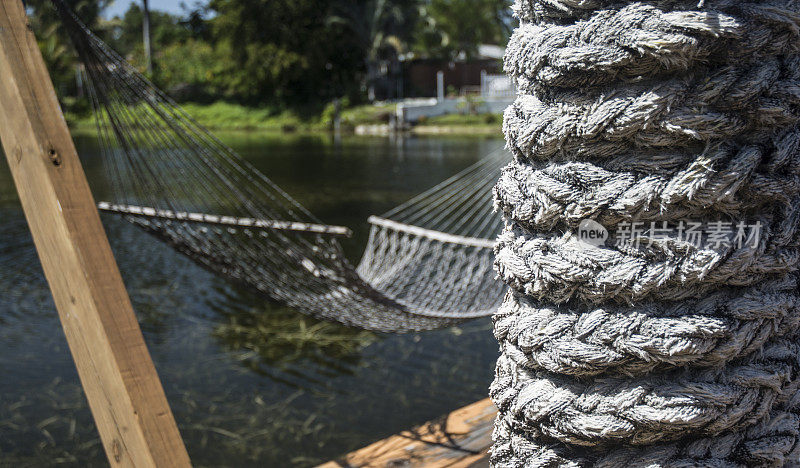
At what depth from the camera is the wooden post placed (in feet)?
2.68

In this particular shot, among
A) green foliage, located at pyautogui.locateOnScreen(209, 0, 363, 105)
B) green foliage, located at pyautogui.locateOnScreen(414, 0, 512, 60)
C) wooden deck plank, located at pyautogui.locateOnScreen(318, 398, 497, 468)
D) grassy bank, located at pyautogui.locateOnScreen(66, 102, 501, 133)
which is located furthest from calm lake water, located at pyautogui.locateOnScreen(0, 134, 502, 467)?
green foliage, located at pyautogui.locateOnScreen(414, 0, 512, 60)

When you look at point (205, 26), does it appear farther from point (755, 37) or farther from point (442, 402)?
point (755, 37)

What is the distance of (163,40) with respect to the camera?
2914 cm

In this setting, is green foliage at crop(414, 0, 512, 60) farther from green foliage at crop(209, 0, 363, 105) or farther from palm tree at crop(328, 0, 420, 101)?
green foliage at crop(209, 0, 363, 105)

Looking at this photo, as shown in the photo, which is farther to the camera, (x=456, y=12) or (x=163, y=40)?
(x=163, y=40)

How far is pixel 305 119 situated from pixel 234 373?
19064 millimetres

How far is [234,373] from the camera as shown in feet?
10.6

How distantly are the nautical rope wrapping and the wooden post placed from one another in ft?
1.45

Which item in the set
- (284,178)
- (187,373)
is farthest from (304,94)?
(187,373)

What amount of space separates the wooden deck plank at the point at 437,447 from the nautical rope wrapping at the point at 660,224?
0.76m

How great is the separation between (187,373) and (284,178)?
6635mm

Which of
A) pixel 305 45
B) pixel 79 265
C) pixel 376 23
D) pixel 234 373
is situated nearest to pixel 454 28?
pixel 376 23

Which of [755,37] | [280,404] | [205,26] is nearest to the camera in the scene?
[755,37]

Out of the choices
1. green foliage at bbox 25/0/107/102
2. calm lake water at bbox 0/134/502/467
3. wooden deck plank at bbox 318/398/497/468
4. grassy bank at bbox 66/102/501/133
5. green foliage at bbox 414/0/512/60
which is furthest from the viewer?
green foliage at bbox 25/0/107/102
